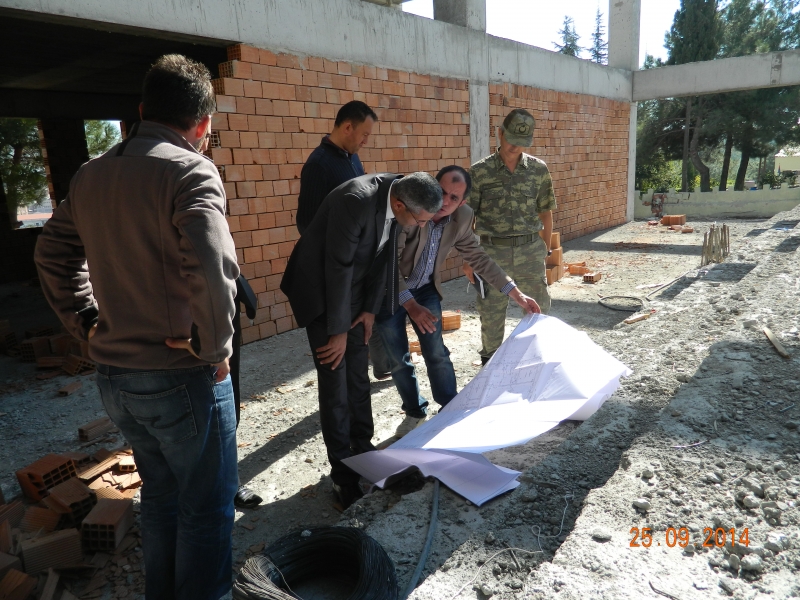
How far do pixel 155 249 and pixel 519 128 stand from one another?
309cm

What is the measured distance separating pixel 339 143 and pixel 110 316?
2112 millimetres

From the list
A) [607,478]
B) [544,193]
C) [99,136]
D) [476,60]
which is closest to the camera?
[607,478]

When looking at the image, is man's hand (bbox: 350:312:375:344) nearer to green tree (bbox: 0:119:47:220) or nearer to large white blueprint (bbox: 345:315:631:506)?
large white blueprint (bbox: 345:315:631:506)

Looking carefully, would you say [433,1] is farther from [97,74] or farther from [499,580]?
[499,580]

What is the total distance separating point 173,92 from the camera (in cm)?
166

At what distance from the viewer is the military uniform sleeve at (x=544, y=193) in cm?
443

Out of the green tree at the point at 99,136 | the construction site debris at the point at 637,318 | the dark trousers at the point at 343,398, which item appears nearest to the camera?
the dark trousers at the point at 343,398

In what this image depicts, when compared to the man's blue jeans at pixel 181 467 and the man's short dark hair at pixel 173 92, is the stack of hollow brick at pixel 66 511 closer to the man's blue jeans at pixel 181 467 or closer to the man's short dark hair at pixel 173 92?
the man's blue jeans at pixel 181 467

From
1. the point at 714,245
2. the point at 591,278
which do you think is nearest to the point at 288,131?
the point at 591,278

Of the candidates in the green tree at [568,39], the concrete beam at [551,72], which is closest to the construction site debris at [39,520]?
the concrete beam at [551,72]

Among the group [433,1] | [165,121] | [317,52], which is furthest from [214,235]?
[433,1]

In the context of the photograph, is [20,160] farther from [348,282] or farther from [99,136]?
[348,282]

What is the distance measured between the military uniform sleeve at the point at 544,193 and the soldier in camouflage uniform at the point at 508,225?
52mm

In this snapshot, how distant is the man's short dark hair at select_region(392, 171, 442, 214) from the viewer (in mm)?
2352
